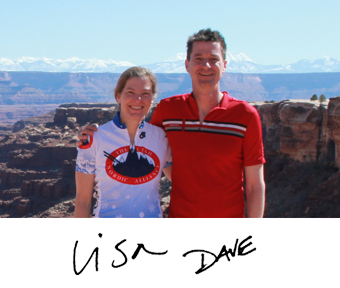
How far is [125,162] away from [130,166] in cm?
5

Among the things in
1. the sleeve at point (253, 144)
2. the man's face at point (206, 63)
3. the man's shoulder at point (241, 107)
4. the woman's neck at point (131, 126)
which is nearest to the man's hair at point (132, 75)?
the woman's neck at point (131, 126)

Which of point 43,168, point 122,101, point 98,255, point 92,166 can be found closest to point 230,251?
point 98,255

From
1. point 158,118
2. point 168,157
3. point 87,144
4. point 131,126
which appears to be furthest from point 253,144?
point 87,144

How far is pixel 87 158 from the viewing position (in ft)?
9.91

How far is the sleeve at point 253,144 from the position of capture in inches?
125

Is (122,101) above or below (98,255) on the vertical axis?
above

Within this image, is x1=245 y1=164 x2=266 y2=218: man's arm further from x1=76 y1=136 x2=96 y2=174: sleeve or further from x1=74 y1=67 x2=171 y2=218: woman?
x1=76 y1=136 x2=96 y2=174: sleeve

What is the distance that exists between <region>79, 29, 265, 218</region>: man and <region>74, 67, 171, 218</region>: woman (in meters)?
0.26

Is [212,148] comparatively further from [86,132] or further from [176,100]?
[86,132]

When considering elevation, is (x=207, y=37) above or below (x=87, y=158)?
above

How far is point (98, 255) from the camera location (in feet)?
9.29

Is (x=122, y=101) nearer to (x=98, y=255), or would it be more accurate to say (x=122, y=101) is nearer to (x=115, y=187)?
(x=115, y=187)

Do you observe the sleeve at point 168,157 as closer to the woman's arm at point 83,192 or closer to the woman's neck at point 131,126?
the woman's neck at point 131,126

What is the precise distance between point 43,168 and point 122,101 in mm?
50075
